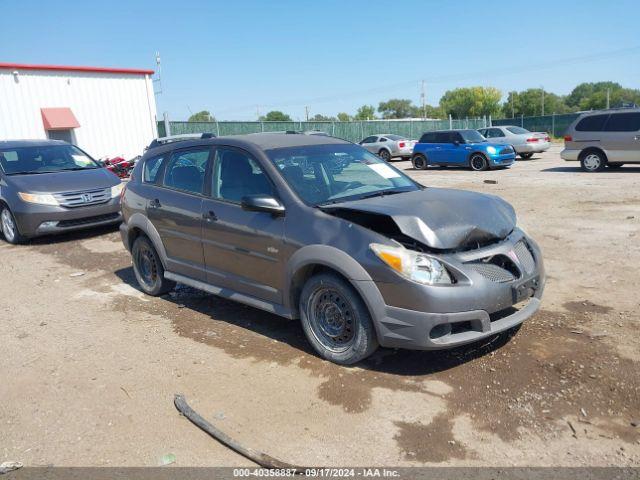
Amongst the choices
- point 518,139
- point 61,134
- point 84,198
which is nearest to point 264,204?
point 84,198

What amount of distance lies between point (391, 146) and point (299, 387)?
23.9 meters

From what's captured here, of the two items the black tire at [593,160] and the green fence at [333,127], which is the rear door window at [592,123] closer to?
the black tire at [593,160]

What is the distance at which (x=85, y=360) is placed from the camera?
4.60m

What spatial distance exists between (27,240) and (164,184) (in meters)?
5.44

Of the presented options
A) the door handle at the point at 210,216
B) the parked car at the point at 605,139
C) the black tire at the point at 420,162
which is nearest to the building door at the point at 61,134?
the black tire at the point at 420,162

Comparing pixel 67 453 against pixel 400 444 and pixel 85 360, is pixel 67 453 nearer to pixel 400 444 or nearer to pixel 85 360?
pixel 85 360

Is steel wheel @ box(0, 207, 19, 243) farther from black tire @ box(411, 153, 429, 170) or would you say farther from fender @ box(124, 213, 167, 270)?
black tire @ box(411, 153, 429, 170)

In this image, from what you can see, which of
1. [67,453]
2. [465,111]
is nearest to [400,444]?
[67,453]

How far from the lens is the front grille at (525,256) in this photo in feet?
13.9

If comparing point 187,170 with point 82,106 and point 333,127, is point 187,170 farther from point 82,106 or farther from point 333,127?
point 333,127

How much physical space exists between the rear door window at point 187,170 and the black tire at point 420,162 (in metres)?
17.1

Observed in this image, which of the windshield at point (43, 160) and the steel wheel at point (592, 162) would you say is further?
the steel wheel at point (592, 162)

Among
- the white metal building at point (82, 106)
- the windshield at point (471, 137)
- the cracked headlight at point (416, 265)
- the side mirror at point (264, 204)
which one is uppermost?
the white metal building at point (82, 106)

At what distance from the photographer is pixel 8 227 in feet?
32.2
